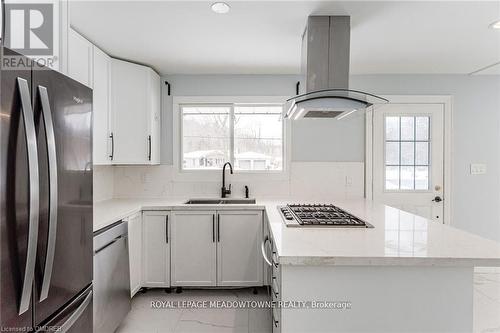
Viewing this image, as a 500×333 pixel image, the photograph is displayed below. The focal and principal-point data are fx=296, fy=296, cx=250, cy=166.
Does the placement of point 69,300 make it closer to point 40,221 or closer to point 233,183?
point 40,221

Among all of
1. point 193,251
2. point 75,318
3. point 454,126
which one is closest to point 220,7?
point 75,318

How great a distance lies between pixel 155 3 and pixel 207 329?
7.75ft

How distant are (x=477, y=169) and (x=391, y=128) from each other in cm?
109

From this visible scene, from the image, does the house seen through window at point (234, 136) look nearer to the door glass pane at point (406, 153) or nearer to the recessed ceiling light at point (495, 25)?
the door glass pane at point (406, 153)

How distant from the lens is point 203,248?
2.85 m

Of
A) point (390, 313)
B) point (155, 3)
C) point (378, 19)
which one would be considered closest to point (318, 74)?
point (378, 19)

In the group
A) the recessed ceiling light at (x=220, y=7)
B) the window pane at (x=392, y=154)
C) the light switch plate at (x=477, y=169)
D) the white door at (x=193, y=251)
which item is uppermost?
the recessed ceiling light at (x=220, y=7)

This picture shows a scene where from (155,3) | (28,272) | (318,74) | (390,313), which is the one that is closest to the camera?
(28,272)

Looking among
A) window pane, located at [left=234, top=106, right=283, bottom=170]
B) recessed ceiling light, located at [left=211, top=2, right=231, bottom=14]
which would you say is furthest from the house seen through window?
recessed ceiling light, located at [left=211, top=2, right=231, bottom=14]

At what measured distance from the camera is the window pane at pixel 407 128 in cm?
344

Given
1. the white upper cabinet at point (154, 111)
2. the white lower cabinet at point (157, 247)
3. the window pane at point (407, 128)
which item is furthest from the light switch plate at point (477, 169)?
the white upper cabinet at point (154, 111)

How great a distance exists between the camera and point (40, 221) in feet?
3.88

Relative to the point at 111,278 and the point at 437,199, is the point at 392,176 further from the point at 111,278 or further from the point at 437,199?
the point at 111,278

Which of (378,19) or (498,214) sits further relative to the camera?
(498,214)
